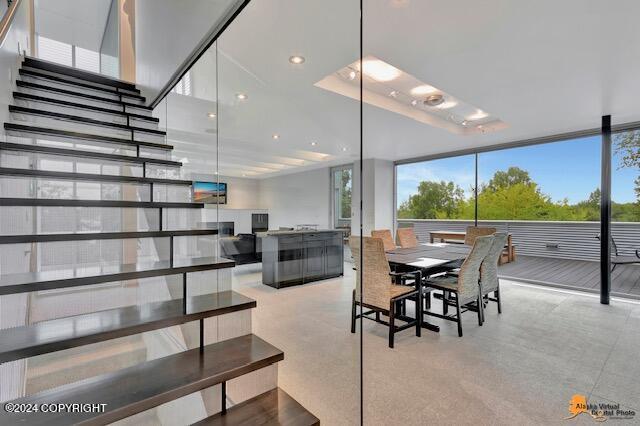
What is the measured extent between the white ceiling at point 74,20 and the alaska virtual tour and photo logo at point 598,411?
27.0 ft

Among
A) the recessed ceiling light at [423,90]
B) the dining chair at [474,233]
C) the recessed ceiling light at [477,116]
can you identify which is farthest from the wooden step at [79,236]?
the recessed ceiling light at [477,116]

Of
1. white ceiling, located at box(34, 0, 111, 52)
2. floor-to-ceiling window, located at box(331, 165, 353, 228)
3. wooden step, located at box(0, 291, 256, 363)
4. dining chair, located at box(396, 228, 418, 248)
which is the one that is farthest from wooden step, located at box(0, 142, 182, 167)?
white ceiling, located at box(34, 0, 111, 52)

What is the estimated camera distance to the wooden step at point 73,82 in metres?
3.01

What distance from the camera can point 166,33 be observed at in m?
3.23

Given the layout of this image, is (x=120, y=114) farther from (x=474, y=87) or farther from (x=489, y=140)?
(x=489, y=140)

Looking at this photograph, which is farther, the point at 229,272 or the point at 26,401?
the point at 229,272

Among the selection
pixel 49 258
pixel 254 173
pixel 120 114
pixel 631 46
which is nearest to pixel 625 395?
pixel 631 46

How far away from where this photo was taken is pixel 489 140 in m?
5.21

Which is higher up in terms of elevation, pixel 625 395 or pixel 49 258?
pixel 49 258

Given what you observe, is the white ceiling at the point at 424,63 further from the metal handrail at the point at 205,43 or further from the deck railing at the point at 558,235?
the deck railing at the point at 558,235

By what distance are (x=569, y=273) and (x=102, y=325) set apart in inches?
252

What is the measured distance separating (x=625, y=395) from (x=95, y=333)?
3185 millimetres

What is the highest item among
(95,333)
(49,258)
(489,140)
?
(489,140)

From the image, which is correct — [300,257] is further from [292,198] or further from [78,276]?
[78,276]
